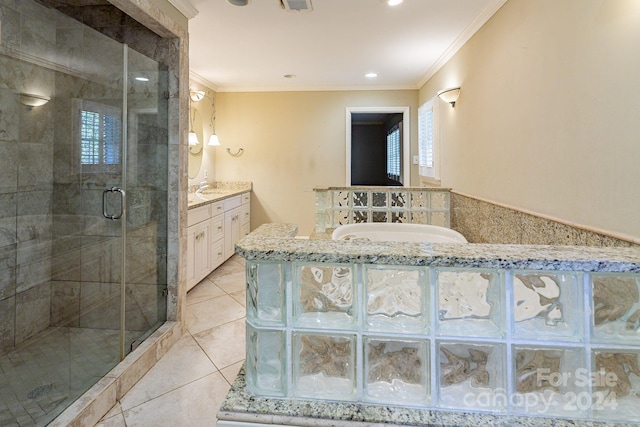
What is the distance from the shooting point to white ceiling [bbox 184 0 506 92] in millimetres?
2467

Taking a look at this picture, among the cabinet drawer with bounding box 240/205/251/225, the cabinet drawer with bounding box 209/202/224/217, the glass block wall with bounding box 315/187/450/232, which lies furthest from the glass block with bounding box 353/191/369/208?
the cabinet drawer with bounding box 240/205/251/225

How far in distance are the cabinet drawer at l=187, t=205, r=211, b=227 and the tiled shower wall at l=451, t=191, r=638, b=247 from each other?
91.0 inches

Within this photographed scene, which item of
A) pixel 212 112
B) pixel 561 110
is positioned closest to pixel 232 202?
pixel 212 112

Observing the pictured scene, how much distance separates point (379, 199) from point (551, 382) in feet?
7.87

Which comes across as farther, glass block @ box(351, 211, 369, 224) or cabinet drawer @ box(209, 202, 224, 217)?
cabinet drawer @ box(209, 202, 224, 217)

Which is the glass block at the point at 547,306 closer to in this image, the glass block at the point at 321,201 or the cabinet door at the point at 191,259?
the glass block at the point at 321,201

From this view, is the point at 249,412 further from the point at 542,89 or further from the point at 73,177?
the point at 73,177

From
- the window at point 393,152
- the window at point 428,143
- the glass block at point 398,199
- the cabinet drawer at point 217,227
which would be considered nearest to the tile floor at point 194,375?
the cabinet drawer at point 217,227

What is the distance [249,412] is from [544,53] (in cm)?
207

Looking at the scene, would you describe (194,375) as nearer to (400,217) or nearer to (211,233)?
(211,233)

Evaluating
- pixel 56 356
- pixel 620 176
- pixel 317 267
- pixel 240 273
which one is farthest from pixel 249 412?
pixel 240 273

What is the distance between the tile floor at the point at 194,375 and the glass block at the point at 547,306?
57.5 inches

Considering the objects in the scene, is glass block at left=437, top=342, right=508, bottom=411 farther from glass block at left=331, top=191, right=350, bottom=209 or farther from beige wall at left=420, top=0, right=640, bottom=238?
glass block at left=331, top=191, right=350, bottom=209

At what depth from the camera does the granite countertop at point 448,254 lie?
707mm
